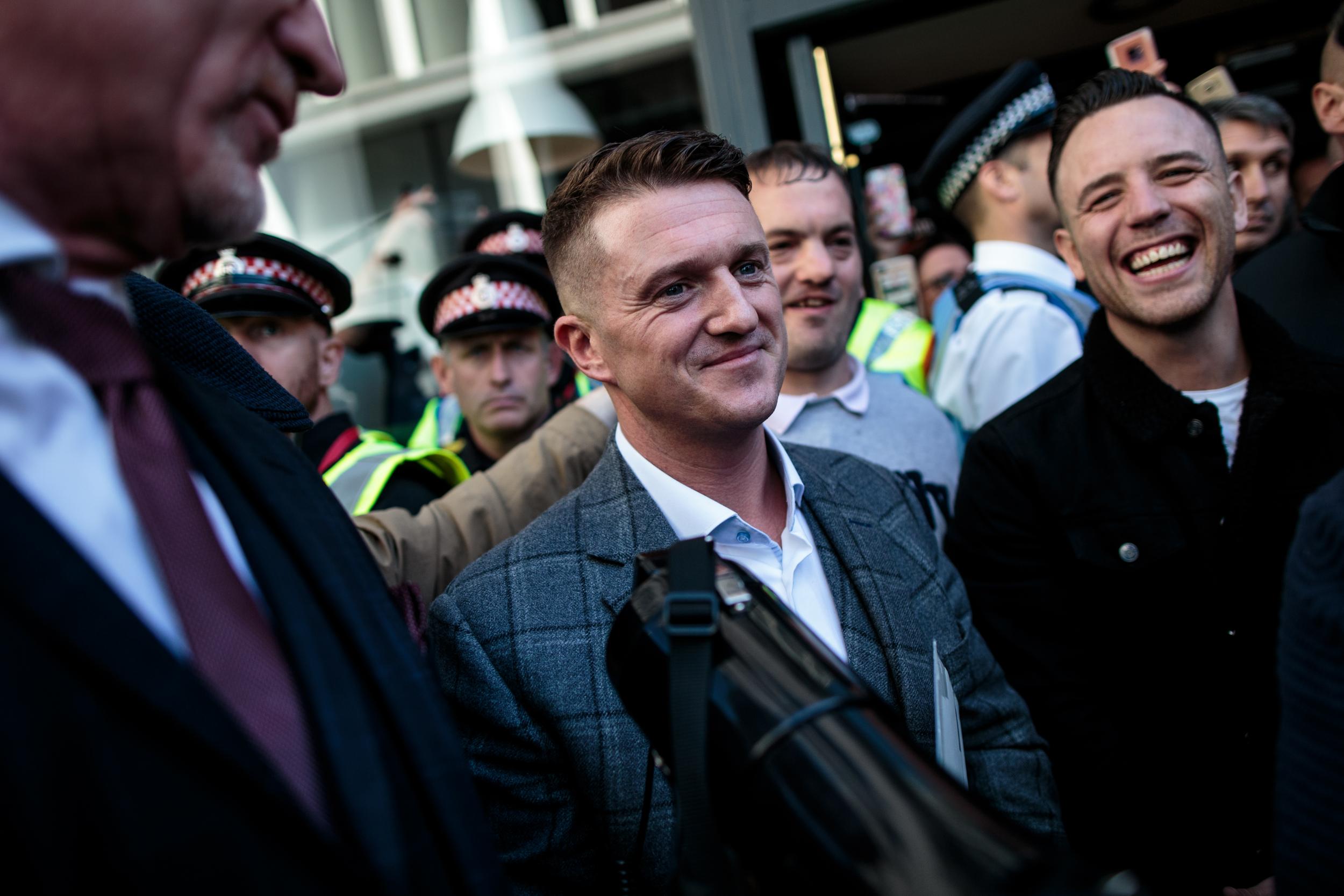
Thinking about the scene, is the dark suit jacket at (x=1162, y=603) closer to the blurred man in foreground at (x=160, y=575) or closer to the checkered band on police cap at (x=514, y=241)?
the blurred man in foreground at (x=160, y=575)

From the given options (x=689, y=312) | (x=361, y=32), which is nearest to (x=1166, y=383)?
(x=689, y=312)

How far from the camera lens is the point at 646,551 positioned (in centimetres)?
155

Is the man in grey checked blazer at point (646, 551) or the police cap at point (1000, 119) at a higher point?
the police cap at point (1000, 119)

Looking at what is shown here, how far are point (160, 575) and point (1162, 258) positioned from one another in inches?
80.8

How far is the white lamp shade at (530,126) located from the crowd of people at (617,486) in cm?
154

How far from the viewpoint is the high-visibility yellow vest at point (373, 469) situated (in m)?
2.33

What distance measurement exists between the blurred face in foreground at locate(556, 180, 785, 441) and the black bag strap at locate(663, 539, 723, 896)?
673mm

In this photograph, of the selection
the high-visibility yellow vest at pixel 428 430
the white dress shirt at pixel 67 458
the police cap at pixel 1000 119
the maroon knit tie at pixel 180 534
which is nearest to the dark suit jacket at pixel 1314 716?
the maroon knit tie at pixel 180 534

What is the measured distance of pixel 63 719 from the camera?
70 cm

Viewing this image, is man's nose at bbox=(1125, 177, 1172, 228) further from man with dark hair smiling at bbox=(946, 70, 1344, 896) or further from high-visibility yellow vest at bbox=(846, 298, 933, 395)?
high-visibility yellow vest at bbox=(846, 298, 933, 395)

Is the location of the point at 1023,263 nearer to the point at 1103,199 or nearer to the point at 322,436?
the point at 1103,199

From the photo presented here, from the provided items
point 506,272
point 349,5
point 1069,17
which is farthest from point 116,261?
point 349,5

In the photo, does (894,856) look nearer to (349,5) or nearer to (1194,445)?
(1194,445)

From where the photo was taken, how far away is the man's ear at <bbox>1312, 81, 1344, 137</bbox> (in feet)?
7.88
